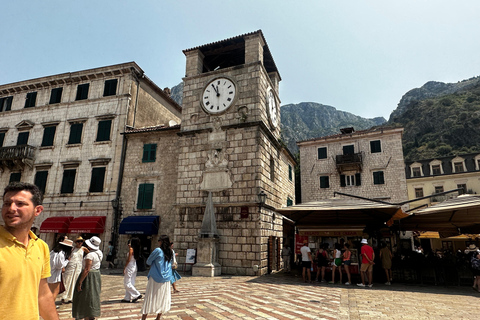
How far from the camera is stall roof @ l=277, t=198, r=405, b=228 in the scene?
10.7m

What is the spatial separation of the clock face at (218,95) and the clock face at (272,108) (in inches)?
93.3

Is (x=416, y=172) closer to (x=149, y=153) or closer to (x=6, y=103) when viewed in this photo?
(x=149, y=153)

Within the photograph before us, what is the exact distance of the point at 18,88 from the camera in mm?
22078

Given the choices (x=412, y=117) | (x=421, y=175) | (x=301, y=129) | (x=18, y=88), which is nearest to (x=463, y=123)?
(x=412, y=117)

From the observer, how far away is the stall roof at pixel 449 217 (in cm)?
1000

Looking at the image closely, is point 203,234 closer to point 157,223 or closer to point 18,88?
point 157,223

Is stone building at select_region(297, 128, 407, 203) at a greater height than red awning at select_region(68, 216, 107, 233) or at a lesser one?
greater

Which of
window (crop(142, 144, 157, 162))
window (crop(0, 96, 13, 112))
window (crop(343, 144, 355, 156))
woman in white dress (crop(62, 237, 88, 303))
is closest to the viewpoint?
woman in white dress (crop(62, 237, 88, 303))

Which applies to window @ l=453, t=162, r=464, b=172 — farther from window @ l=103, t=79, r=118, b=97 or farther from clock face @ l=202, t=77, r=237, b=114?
window @ l=103, t=79, r=118, b=97

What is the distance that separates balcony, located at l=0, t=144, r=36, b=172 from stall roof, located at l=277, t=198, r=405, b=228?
60.1ft

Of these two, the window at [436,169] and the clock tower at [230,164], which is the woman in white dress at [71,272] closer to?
the clock tower at [230,164]

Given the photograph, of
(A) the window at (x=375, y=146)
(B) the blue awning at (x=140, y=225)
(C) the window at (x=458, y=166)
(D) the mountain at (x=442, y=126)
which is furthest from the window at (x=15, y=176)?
(D) the mountain at (x=442, y=126)

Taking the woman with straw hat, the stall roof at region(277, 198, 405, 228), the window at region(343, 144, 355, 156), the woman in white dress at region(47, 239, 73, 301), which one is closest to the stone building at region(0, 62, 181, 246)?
the woman in white dress at region(47, 239, 73, 301)

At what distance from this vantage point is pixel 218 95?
53.2 feet
